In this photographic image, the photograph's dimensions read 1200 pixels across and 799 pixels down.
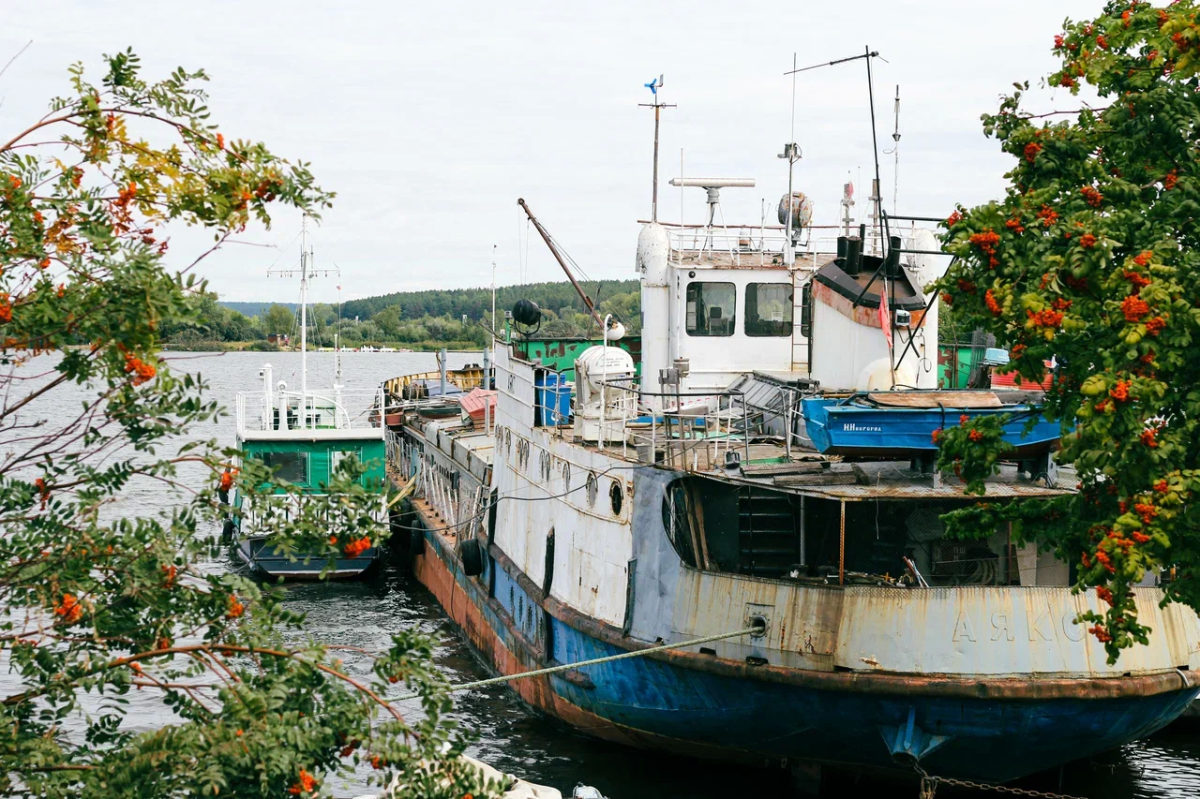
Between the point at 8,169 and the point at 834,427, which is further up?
the point at 8,169

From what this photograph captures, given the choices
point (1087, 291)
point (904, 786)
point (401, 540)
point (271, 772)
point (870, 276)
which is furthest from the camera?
point (401, 540)

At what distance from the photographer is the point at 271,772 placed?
6.34 meters

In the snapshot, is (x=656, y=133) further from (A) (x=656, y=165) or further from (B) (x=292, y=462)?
(B) (x=292, y=462)

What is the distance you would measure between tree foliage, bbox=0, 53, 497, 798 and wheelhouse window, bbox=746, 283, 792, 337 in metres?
13.9

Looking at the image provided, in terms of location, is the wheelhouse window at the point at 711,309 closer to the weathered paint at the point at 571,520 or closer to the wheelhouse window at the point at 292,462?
the weathered paint at the point at 571,520

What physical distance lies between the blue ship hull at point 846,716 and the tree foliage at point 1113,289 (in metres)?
3.31

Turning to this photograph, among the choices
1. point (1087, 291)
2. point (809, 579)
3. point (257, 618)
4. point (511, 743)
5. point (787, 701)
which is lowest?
point (511, 743)

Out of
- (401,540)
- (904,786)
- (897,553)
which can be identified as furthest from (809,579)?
(401,540)

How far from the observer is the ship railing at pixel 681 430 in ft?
48.8

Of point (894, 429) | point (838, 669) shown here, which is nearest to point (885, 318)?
point (894, 429)

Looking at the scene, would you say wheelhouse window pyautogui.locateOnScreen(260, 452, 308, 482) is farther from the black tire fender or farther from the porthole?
the porthole

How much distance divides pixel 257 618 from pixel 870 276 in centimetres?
1209

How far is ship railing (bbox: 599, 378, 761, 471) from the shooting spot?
14.9 meters

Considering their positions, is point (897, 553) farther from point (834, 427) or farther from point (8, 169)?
point (8, 169)
